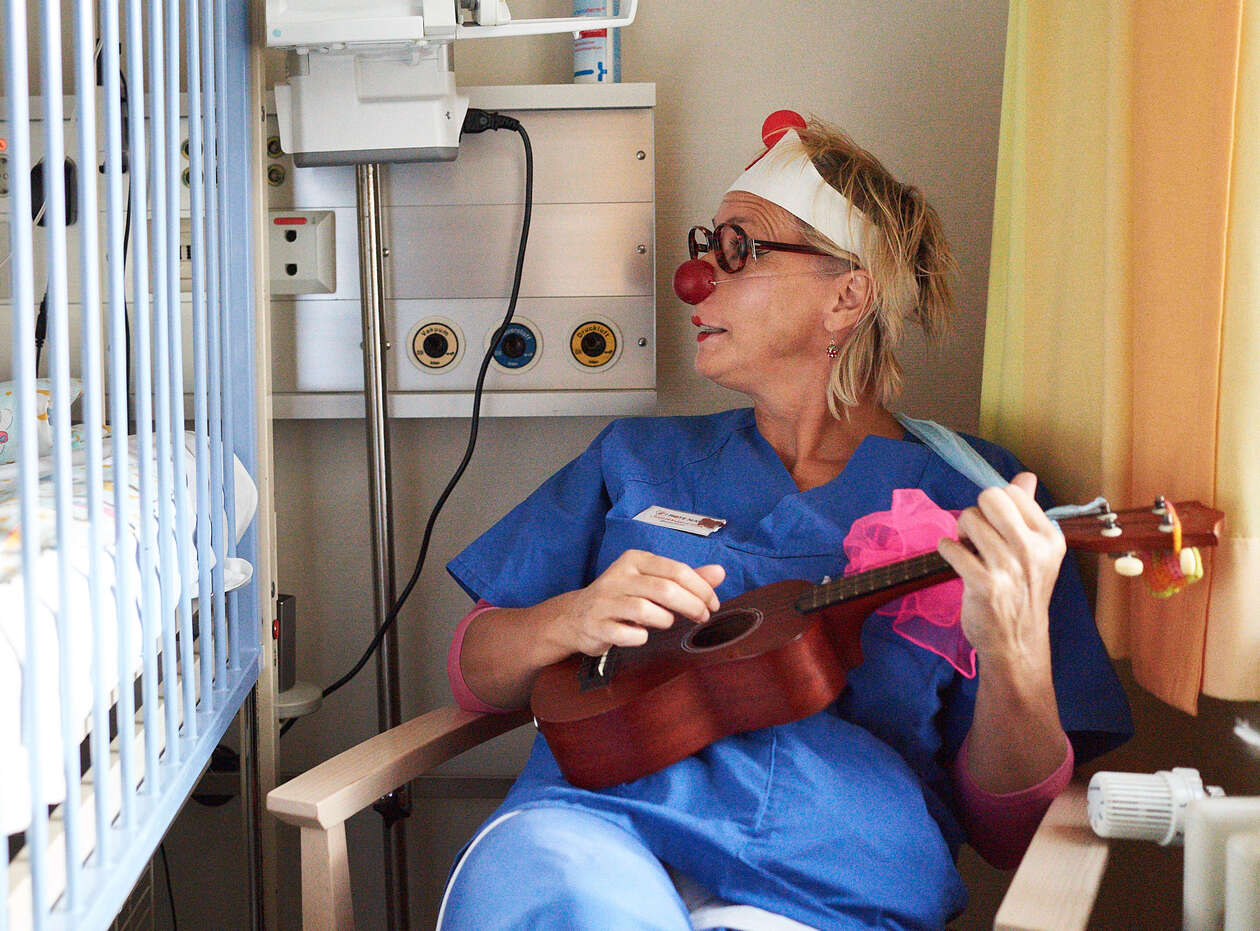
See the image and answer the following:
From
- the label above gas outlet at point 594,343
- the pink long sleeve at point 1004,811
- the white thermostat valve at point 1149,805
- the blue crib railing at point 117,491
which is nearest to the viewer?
the blue crib railing at point 117,491

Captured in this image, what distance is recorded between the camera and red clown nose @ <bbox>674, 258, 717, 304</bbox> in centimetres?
140

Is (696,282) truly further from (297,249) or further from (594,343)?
(297,249)

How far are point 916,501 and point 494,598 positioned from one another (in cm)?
55

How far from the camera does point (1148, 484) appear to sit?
110 cm

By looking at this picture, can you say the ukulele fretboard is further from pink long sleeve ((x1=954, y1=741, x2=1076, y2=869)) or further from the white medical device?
the white medical device

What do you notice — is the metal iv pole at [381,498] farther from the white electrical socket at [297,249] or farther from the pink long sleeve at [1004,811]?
the pink long sleeve at [1004,811]

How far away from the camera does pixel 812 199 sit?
4.45ft

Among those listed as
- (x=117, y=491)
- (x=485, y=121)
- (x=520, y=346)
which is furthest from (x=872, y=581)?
(x=485, y=121)

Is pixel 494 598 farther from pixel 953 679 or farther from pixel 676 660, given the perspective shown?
pixel 953 679

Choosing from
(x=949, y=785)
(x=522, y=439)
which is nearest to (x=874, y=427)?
(x=949, y=785)

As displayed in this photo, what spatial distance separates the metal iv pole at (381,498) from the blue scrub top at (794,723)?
322mm

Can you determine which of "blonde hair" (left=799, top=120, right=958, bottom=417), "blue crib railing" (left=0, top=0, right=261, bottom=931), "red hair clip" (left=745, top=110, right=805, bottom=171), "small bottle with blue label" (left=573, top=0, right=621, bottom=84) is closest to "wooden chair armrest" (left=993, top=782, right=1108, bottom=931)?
"blonde hair" (left=799, top=120, right=958, bottom=417)

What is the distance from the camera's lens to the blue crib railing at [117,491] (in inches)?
27.7

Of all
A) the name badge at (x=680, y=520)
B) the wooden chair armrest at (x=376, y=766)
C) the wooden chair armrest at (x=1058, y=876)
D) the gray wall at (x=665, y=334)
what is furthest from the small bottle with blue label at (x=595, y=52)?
the wooden chair armrest at (x=1058, y=876)
